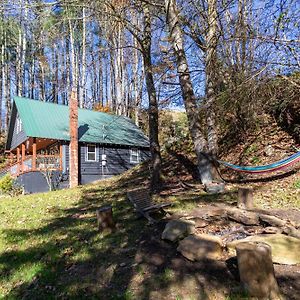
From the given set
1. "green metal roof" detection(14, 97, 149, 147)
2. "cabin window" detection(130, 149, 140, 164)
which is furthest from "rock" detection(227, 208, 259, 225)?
"cabin window" detection(130, 149, 140, 164)

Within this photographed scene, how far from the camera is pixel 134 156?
64.2ft

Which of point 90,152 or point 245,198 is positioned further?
point 90,152

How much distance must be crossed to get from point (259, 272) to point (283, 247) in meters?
0.91

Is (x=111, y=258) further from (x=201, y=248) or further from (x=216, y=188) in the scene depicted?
(x=216, y=188)

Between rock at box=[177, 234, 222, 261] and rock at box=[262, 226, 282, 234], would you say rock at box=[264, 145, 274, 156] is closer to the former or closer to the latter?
rock at box=[262, 226, 282, 234]

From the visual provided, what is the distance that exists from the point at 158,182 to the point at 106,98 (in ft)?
85.2

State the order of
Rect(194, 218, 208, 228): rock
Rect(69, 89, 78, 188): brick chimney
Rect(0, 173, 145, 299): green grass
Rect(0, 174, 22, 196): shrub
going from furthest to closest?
Rect(69, 89, 78, 188): brick chimney < Rect(0, 174, 22, 196): shrub < Rect(194, 218, 208, 228): rock < Rect(0, 173, 145, 299): green grass

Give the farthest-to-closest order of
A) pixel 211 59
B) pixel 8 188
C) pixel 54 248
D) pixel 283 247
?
pixel 8 188, pixel 211 59, pixel 54 248, pixel 283 247

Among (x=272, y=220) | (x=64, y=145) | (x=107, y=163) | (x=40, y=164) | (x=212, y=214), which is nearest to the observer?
(x=272, y=220)

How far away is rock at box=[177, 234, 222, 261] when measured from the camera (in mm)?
3592

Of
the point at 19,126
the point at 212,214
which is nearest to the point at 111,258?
the point at 212,214

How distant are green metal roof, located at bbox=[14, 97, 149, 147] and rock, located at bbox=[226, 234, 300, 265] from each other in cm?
1154

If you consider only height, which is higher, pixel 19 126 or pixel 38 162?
pixel 19 126

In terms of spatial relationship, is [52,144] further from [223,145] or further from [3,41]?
[3,41]
